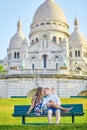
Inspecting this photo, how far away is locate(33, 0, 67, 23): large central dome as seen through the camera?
90000 mm

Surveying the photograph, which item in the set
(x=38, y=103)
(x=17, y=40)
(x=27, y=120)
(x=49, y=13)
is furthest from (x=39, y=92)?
(x=17, y=40)

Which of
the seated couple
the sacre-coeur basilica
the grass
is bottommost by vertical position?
the grass

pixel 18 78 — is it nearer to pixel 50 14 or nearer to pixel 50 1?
pixel 50 14

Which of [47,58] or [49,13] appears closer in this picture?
[47,58]

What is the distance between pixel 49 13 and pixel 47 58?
19.1 m

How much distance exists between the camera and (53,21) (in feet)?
292

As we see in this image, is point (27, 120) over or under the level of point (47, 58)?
under

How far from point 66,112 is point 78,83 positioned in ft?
75.2

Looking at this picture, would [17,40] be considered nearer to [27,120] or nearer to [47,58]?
[47,58]

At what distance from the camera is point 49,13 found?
91.1 metres

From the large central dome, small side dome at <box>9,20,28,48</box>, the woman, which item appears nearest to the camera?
the woman

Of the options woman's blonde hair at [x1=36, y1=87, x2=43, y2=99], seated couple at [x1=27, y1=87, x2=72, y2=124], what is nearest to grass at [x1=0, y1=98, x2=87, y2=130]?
seated couple at [x1=27, y1=87, x2=72, y2=124]

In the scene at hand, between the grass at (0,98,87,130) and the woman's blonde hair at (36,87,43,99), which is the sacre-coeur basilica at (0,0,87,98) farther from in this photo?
the woman's blonde hair at (36,87,43,99)

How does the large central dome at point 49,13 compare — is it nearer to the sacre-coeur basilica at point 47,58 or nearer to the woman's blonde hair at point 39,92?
the sacre-coeur basilica at point 47,58
